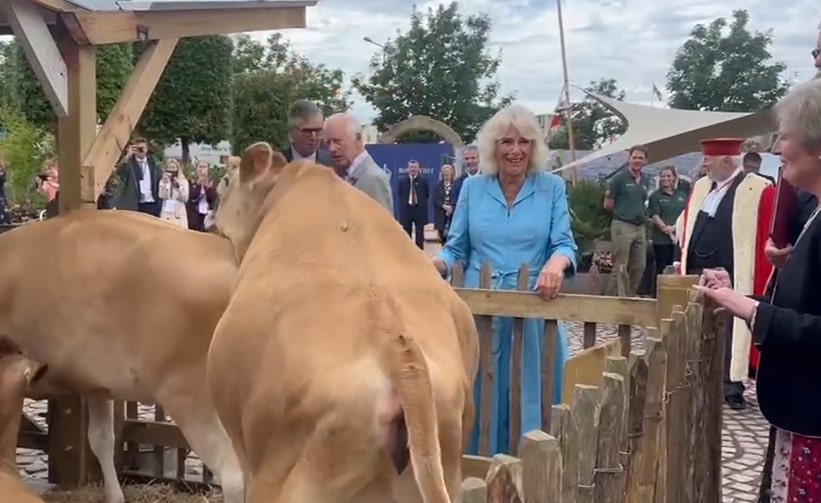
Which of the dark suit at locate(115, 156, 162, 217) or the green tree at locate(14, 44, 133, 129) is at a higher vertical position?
the green tree at locate(14, 44, 133, 129)

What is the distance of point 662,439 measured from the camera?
3.41 m

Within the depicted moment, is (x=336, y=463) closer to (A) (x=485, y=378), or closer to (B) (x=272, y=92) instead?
(A) (x=485, y=378)

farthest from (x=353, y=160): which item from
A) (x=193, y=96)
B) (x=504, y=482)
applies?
(x=193, y=96)

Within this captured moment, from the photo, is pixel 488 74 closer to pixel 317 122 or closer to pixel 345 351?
pixel 317 122

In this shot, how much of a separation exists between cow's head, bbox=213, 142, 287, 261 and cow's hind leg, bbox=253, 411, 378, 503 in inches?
53.9

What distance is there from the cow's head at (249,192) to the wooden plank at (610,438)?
5.44ft

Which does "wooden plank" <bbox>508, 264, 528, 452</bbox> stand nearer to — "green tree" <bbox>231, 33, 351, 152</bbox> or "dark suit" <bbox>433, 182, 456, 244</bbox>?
"dark suit" <bbox>433, 182, 456, 244</bbox>

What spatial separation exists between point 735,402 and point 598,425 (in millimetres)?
6488

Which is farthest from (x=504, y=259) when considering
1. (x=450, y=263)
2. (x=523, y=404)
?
(x=523, y=404)

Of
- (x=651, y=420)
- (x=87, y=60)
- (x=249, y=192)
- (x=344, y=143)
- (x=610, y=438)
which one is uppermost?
(x=87, y=60)

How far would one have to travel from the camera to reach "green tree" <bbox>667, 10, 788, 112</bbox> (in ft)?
156

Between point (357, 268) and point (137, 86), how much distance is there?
3.20 meters

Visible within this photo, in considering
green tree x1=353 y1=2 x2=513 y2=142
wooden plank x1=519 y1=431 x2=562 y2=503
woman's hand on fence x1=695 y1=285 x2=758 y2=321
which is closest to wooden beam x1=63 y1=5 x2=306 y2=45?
woman's hand on fence x1=695 y1=285 x2=758 y2=321

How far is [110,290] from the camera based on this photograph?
503 centimetres
